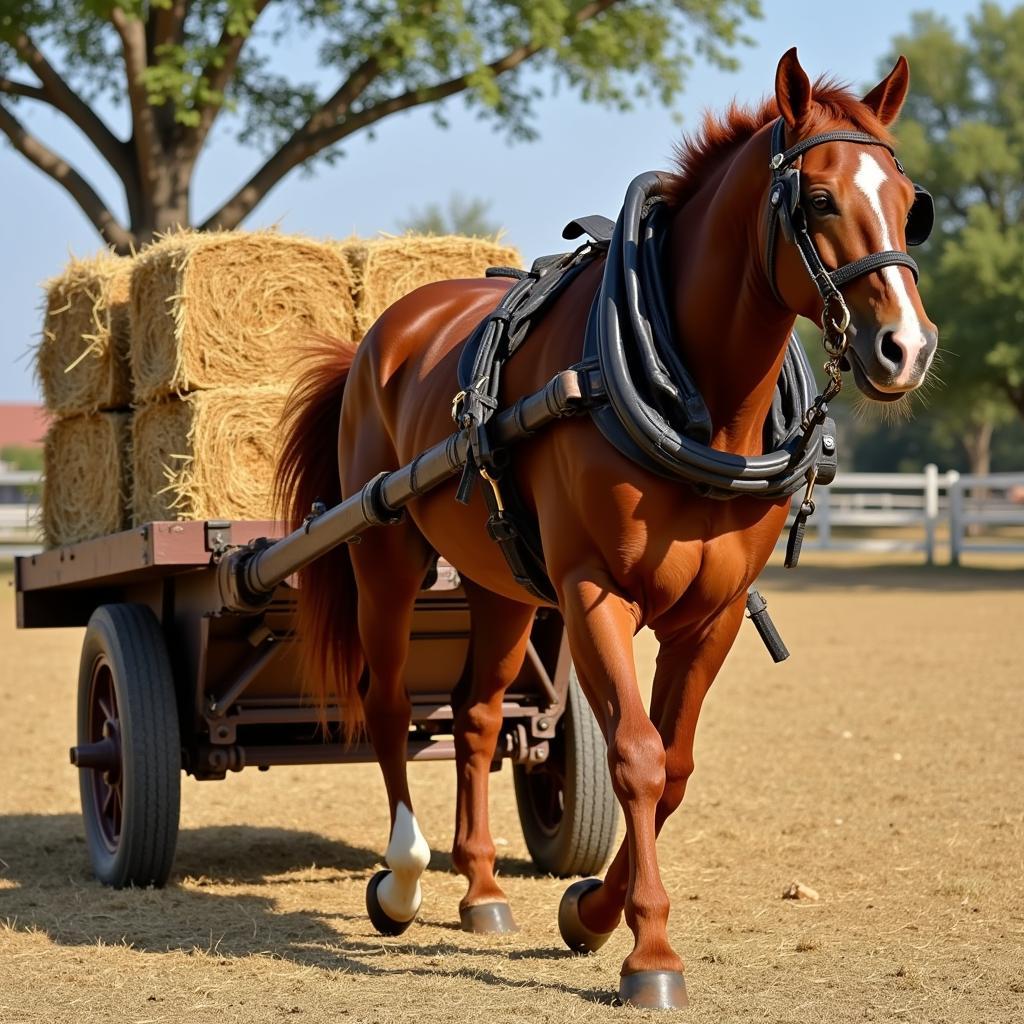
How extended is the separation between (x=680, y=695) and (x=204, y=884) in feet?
7.53

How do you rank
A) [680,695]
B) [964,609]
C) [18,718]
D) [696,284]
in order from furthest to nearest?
[964,609] < [18,718] < [680,695] < [696,284]

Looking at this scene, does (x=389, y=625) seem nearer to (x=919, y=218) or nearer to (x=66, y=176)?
(x=919, y=218)

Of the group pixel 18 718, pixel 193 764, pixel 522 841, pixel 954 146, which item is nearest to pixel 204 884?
pixel 193 764

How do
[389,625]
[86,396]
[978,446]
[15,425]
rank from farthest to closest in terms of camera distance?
[15,425] < [978,446] < [86,396] < [389,625]

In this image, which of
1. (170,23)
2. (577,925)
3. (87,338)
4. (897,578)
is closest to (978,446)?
(897,578)

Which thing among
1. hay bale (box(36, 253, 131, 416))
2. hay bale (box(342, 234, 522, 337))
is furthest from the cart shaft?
hay bale (box(36, 253, 131, 416))

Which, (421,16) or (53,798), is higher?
(421,16)

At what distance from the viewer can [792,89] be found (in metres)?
3.35

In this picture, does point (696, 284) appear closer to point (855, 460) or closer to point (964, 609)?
point (964, 609)

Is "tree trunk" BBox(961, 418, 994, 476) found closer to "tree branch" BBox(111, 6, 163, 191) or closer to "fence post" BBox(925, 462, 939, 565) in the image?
"fence post" BBox(925, 462, 939, 565)

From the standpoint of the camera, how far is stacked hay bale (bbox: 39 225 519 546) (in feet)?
18.5

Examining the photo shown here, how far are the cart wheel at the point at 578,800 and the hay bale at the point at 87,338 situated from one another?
2332 mm

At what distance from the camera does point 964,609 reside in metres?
16.4

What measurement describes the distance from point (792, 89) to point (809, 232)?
13.5 inches
